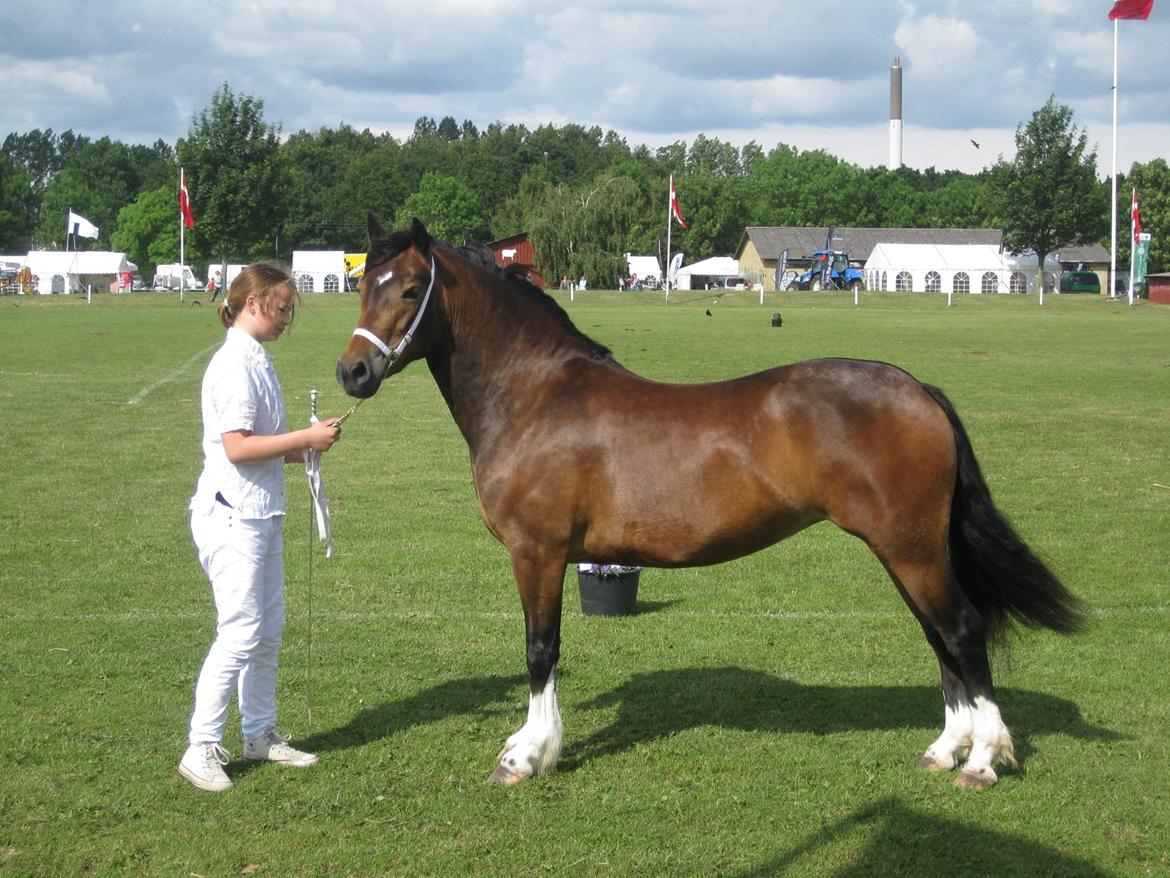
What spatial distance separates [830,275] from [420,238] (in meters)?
80.8

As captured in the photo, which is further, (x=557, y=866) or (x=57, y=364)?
(x=57, y=364)

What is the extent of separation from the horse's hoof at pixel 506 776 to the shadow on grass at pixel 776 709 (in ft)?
1.21

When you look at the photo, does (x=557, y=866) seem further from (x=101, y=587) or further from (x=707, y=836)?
(x=101, y=587)

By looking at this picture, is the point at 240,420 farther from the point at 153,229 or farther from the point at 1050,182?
the point at 153,229

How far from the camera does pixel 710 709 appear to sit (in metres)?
6.95

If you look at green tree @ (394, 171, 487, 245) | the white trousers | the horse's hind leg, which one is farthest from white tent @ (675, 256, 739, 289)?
the white trousers

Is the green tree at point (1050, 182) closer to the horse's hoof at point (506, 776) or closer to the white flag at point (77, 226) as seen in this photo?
the white flag at point (77, 226)

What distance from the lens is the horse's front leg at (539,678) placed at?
590 centimetres

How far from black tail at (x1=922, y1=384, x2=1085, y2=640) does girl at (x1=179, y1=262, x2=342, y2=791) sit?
3.07 m

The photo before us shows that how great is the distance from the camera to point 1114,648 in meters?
8.00

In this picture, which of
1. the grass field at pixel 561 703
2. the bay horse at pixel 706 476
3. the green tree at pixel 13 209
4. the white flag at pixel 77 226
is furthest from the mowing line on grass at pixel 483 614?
the green tree at pixel 13 209

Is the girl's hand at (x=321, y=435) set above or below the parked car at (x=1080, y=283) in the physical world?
below

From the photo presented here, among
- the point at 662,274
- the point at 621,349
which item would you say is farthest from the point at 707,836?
the point at 662,274

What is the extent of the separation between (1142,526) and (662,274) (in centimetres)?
9164
